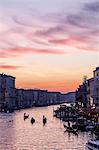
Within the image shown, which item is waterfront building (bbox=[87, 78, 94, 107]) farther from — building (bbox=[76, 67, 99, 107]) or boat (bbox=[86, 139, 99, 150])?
boat (bbox=[86, 139, 99, 150])

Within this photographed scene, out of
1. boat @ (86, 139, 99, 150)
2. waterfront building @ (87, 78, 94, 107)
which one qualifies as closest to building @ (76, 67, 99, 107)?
waterfront building @ (87, 78, 94, 107)

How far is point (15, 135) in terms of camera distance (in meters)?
87.2

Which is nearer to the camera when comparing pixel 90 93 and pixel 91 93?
pixel 91 93

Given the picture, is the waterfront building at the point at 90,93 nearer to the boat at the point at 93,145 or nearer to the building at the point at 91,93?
the building at the point at 91,93

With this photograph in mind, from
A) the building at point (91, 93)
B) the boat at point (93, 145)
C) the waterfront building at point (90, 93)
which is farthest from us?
the waterfront building at point (90, 93)

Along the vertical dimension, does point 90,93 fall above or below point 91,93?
above

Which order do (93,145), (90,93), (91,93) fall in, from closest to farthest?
1. (93,145)
2. (91,93)
3. (90,93)

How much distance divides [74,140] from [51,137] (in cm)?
673

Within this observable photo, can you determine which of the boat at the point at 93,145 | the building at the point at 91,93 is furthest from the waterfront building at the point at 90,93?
the boat at the point at 93,145

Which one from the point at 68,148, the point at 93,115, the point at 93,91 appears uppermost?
the point at 93,91

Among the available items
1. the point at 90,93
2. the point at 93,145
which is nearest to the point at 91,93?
the point at 90,93

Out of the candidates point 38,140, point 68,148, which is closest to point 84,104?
point 38,140

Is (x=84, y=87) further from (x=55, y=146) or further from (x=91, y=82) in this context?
(x=55, y=146)

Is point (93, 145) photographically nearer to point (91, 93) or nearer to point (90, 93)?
point (91, 93)
